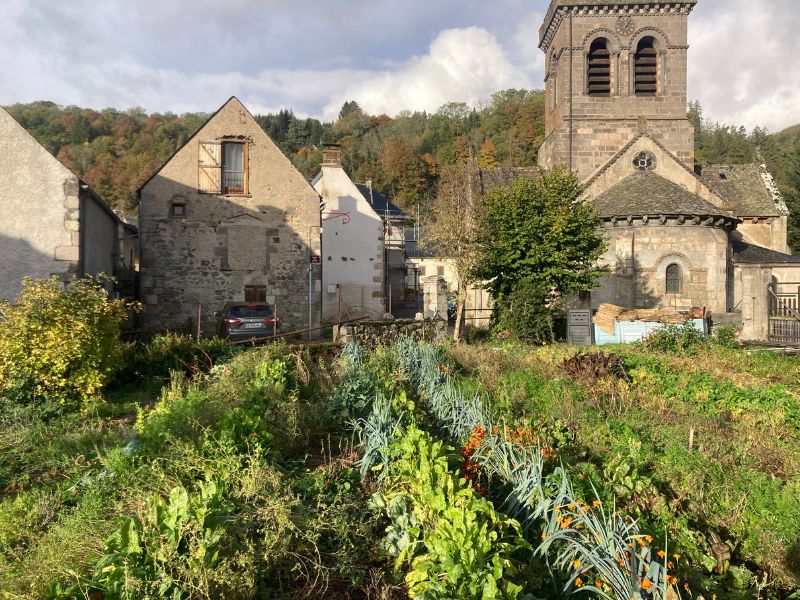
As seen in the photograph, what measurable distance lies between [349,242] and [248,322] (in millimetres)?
9726

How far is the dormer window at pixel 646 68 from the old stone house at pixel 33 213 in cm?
2343

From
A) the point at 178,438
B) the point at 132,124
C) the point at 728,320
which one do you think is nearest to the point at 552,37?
the point at 728,320

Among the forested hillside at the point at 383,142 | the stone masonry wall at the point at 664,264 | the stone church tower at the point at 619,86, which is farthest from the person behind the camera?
the forested hillside at the point at 383,142

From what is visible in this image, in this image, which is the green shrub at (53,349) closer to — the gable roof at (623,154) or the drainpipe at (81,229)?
the drainpipe at (81,229)

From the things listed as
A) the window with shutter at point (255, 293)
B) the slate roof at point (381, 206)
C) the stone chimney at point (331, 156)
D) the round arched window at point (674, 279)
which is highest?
the stone chimney at point (331, 156)

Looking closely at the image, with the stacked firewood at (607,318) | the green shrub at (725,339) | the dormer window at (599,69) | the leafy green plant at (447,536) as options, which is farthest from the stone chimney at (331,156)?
the leafy green plant at (447,536)

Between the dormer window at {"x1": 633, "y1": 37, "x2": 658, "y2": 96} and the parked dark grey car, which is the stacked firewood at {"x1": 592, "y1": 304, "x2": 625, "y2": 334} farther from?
the dormer window at {"x1": 633, "y1": 37, "x2": 658, "y2": 96}

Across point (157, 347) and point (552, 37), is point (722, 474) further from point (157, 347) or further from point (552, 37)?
point (552, 37)

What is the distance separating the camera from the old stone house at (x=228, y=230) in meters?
17.6

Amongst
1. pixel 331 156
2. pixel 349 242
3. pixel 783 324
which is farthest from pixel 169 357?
pixel 783 324

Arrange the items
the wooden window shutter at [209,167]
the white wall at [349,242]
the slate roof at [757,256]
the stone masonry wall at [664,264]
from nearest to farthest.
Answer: the wooden window shutter at [209,167], the stone masonry wall at [664,264], the slate roof at [757,256], the white wall at [349,242]

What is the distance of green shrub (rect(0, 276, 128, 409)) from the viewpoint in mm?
7992

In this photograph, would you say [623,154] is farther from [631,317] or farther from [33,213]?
[33,213]

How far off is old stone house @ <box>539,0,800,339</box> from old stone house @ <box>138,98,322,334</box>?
430 inches
